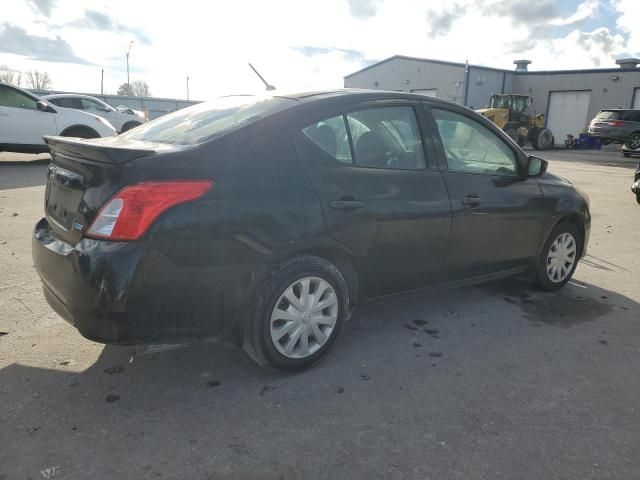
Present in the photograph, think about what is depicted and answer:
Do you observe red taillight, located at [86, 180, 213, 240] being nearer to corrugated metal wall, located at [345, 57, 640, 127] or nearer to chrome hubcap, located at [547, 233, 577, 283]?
chrome hubcap, located at [547, 233, 577, 283]

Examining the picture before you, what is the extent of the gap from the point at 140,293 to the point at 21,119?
1083 cm

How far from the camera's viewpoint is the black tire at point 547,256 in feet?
14.5

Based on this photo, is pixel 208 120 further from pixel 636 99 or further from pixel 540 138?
pixel 636 99

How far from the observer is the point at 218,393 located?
9.06 feet

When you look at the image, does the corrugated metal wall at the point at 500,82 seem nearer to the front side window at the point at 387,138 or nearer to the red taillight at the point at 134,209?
the front side window at the point at 387,138

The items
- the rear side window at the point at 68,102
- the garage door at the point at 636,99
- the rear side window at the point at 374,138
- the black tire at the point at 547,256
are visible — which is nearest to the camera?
the rear side window at the point at 374,138

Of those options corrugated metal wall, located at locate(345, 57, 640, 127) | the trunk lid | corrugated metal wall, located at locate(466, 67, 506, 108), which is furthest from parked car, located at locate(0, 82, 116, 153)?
corrugated metal wall, located at locate(466, 67, 506, 108)

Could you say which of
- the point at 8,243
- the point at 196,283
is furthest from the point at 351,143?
the point at 8,243

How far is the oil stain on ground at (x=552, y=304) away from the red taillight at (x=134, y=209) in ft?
9.73

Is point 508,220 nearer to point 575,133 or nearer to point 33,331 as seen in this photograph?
point 33,331

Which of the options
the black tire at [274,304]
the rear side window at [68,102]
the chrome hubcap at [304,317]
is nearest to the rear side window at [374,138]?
the black tire at [274,304]

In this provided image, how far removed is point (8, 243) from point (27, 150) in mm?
7226

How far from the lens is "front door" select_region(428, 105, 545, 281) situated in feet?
11.8

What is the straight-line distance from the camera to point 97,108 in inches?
623
